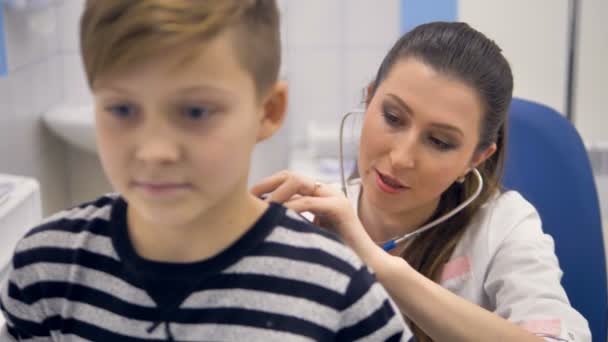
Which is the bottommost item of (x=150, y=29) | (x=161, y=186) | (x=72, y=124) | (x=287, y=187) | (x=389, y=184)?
(x=72, y=124)

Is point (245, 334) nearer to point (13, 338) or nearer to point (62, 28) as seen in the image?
point (13, 338)

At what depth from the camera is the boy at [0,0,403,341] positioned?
22.8 inches

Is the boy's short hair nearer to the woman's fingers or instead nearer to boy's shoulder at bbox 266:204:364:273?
boy's shoulder at bbox 266:204:364:273

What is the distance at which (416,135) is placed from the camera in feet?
3.62

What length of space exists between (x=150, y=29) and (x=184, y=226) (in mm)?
195

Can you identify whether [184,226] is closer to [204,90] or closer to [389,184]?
[204,90]

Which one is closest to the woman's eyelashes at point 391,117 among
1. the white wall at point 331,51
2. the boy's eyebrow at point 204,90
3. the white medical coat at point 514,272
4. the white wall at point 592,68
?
the white medical coat at point 514,272

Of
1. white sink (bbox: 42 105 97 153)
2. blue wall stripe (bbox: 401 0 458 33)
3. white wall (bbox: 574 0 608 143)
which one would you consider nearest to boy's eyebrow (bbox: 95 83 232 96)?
blue wall stripe (bbox: 401 0 458 33)

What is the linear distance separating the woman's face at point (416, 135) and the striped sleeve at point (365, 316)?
1.48 feet

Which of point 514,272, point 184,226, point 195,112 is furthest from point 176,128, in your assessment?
point 514,272

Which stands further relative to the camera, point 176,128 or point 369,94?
point 369,94

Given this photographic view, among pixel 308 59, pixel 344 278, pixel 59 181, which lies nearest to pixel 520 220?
pixel 344 278

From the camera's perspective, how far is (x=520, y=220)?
1.20 m

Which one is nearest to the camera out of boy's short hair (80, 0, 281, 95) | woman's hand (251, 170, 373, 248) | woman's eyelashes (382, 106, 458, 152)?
boy's short hair (80, 0, 281, 95)
